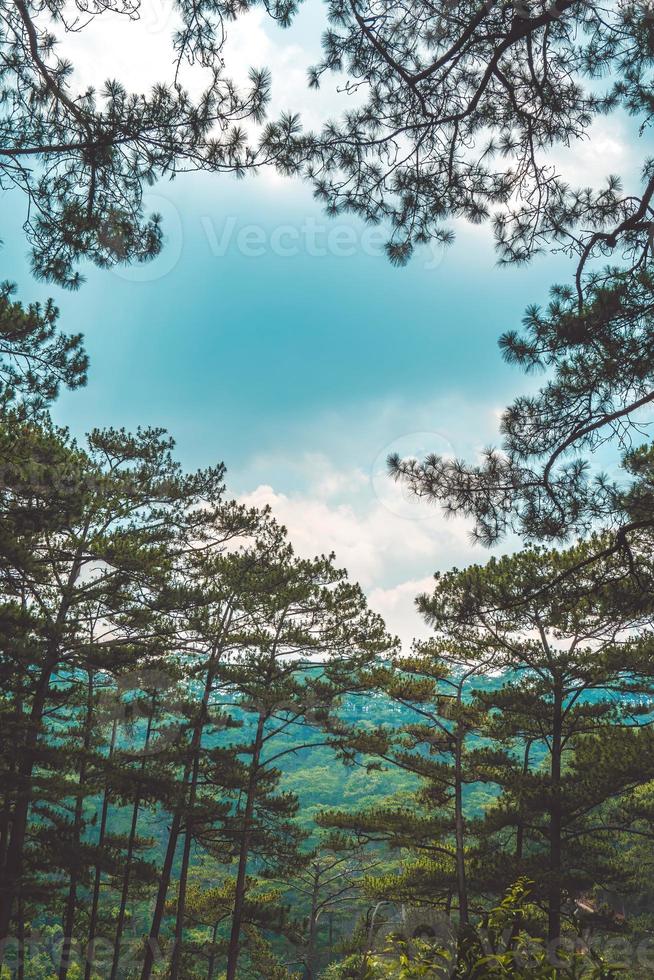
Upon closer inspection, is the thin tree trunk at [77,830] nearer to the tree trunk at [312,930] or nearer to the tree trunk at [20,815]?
the tree trunk at [20,815]

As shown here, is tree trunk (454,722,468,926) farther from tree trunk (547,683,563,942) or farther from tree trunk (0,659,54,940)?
tree trunk (0,659,54,940)

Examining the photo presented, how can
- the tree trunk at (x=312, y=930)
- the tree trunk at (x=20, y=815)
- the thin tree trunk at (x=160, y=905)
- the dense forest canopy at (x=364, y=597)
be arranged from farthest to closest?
1. the tree trunk at (x=312, y=930)
2. the thin tree trunk at (x=160, y=905)
3. the tree trunk at (x=20, y=815)
4. the dense forest canopy at (x=364, y=597)

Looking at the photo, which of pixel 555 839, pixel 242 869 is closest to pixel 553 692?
pixel 555 839

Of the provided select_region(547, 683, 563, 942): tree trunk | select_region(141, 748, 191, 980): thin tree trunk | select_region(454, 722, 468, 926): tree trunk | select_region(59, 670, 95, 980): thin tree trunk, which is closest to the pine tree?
select_region(547, 683, 563, 942): tree trunk

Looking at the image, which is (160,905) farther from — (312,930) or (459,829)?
(312,930)

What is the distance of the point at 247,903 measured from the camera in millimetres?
11797

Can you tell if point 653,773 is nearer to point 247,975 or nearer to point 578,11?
point 578,11

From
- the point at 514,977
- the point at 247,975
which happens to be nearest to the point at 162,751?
the point at 514,977

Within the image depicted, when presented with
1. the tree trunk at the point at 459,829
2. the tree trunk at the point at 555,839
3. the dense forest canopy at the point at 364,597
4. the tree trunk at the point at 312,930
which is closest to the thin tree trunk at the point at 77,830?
the dense forest canopy at the point at 364,597

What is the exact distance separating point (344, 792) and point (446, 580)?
37.8 metres

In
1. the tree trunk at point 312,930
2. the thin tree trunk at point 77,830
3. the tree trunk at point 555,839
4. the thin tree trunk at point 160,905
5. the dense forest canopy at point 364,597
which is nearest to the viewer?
the dense forest canopy at point 364,597

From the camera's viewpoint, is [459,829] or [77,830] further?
[459,829]

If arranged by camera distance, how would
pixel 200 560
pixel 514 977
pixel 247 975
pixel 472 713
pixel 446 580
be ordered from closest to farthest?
1. pixel 514 977
2. pixel 446 580
3. pixel 472 713
4. pixel 200 560
5. pixel 247 975

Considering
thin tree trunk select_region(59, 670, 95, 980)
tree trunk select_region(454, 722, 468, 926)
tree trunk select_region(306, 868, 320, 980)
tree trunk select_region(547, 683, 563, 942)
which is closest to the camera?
tree trunk select_region(547, 683, 563, 942)
